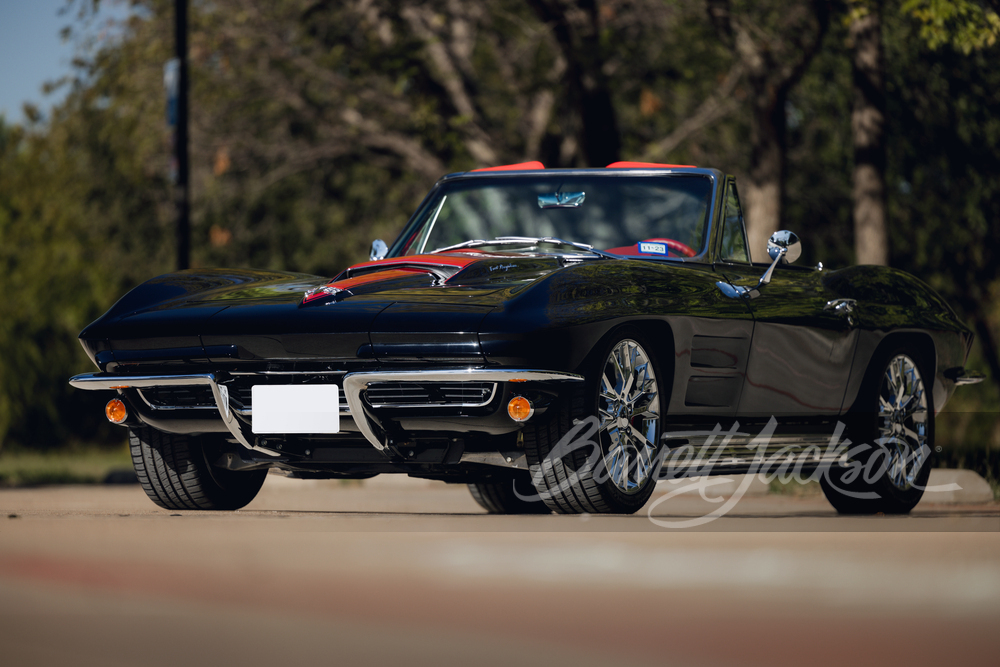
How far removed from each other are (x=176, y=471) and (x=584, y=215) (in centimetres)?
Result: 220

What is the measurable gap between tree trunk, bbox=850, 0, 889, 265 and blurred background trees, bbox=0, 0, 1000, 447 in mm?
52

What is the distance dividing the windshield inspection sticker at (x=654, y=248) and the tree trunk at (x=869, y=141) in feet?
25.2

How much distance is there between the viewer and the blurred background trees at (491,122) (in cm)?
1611

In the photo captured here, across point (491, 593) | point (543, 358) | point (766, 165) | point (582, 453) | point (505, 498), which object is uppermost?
point (766, 165)

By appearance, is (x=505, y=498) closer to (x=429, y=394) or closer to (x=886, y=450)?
(x=886, y=450)

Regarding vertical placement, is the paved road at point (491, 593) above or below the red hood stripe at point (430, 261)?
below

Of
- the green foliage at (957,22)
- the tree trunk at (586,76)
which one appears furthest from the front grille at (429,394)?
the tree trunk at (586,76)

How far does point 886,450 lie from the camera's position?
6.99 m

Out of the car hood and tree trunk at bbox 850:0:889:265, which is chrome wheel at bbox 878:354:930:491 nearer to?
the car hood

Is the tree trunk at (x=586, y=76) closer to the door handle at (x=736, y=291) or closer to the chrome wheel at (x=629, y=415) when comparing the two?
the door handle at (x=736, y=291)

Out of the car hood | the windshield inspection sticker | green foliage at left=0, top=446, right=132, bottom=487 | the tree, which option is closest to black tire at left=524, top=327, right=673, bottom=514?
the car hood

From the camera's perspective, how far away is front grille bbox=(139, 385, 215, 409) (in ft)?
18.2

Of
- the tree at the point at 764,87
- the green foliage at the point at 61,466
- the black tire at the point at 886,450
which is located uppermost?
the tree at the point at 764,87

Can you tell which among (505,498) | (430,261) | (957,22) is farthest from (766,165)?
(430,261)
